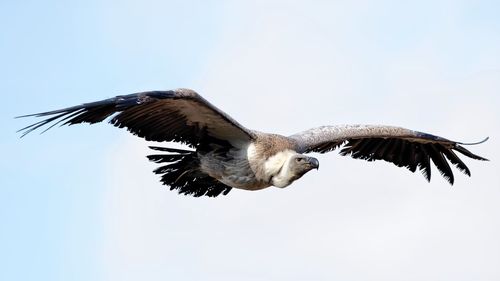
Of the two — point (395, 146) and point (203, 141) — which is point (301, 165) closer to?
point (203, 141)

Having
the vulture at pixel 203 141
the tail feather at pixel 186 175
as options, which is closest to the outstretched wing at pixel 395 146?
the vulture at pixel 203 141

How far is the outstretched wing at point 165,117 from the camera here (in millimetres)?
10625

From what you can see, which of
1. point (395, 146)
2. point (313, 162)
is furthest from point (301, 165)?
point (395, 146)

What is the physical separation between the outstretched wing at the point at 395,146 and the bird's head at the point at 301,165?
1.77m

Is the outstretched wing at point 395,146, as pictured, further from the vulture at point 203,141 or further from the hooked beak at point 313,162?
the hooked beak at point 313,162

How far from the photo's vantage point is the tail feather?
40.7ft

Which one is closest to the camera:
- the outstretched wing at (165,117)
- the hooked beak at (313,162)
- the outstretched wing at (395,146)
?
→ the outstretched wing at (165,117)

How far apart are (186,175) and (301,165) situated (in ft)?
4.46

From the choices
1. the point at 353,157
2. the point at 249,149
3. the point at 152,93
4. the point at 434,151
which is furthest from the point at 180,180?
the point at 434,151

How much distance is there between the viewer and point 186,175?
12570 millimetres

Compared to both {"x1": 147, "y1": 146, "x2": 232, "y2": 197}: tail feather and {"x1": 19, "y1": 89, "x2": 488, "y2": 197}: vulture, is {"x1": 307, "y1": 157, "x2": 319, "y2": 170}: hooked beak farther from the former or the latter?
{"x1": 147, "y1": 146, "x2": 232, "y2": 197}: tail feather

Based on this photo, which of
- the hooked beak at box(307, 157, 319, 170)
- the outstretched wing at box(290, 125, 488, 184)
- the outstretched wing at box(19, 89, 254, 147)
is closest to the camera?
the outstretched wing at box(19, 89, 254, 147)

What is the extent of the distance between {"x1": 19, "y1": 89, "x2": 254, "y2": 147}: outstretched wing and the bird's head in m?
0.50

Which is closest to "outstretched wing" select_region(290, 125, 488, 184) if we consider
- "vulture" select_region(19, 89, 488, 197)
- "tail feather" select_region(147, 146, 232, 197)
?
"vulture" select_region(19, 89, 488, 197)
